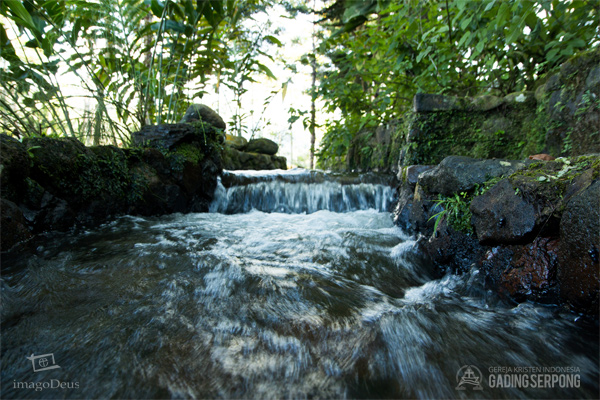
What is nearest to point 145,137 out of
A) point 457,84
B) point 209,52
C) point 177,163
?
point 177,163

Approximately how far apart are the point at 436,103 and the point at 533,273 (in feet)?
11.9

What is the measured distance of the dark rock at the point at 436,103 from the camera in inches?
181

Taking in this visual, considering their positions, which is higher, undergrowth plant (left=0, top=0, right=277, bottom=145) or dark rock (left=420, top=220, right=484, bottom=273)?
undergrowth plant (left=0, top=0, right=277, bottom=145)

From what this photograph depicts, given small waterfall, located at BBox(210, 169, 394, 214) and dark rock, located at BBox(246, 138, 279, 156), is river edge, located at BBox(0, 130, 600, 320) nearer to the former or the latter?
small waterfall, located at BBox(210, 169, 394, 214)

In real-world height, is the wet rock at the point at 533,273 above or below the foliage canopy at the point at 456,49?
below

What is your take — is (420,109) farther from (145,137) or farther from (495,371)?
(145,137)

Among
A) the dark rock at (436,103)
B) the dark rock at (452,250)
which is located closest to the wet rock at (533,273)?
the dark rock at (452,250)

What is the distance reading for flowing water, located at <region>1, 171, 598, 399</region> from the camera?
1136mm

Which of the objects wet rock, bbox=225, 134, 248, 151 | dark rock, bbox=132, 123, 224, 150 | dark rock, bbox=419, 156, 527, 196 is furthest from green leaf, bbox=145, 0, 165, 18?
wet rock, bbox=225, 134, 248, 151

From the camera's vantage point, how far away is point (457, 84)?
5113mm

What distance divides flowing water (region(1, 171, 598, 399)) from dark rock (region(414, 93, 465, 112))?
3.01 metres

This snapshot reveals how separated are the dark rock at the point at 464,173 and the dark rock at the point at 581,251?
914 mm

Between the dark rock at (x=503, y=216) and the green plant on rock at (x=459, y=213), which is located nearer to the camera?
the dark rock at (x=503, y=216)

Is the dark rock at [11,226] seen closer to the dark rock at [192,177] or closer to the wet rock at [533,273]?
the dark rock at [192,177]
